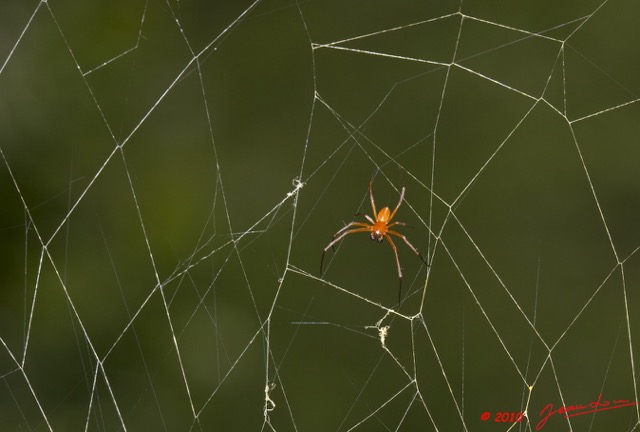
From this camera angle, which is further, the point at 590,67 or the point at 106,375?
the point at 106,375

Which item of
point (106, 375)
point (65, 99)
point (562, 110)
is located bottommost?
point (106, 375)

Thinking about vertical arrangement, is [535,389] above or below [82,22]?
below

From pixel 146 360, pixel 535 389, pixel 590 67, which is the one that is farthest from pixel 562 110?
pixel 146 360

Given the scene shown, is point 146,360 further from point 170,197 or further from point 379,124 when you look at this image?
point 379,124

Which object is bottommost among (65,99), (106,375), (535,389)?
(535,389)

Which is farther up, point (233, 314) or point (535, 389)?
point (233, 314)

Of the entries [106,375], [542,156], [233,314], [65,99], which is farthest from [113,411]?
[542,156]

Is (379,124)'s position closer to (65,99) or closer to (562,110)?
(562,110)
